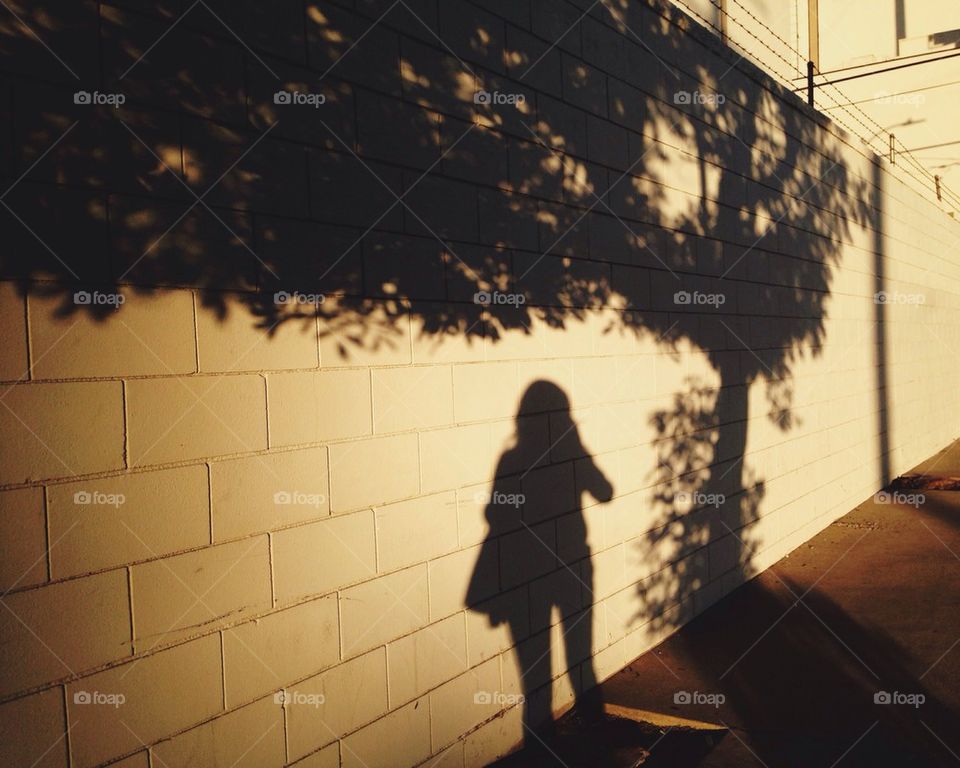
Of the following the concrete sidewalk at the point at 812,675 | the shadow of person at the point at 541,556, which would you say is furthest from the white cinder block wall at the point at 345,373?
the concrete sidewalk at the point at 812,675

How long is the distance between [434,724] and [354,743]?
494 millimetres

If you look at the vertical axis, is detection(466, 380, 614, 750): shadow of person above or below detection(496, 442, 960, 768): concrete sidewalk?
above

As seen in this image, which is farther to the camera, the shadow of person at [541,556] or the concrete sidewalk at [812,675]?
the shadow of person at [541,556]

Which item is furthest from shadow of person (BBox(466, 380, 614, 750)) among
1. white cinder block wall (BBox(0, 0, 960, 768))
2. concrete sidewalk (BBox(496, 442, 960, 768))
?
concrete sidewalk (BBox(496, 442, 960, 768))

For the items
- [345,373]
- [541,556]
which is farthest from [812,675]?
[345,373]

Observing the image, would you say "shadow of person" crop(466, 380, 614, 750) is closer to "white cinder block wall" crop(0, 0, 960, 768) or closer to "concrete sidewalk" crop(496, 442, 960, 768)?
"white cinder block wall" crop(0, 0, 960, 768)

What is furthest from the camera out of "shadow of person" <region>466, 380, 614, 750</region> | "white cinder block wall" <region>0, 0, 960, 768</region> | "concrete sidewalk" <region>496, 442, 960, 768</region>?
"shadow of person" <region>466, 380, 614, 750</region>

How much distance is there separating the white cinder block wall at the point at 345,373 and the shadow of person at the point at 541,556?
2cm

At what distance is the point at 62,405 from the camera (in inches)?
94.3

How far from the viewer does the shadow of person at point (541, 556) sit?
3947 mm

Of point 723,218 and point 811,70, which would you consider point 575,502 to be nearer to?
point 723,218

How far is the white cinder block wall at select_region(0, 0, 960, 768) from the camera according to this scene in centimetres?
241

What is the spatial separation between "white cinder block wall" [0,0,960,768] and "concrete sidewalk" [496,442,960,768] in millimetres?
330

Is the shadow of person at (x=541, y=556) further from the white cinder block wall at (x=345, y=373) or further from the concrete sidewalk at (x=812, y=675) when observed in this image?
the concrete sidewalk at (x=812, y=675)
